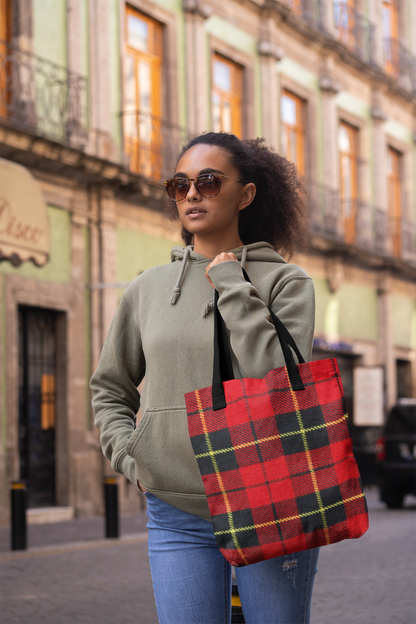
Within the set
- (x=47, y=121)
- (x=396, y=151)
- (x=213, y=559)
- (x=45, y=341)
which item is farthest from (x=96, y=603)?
(x=396, y=151)

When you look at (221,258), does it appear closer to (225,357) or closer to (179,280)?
(179,280)

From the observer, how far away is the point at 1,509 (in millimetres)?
12594

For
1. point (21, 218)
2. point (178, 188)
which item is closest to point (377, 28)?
point (21, 218)

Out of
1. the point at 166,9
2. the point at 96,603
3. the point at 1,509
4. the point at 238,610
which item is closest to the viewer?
the point at 238,610

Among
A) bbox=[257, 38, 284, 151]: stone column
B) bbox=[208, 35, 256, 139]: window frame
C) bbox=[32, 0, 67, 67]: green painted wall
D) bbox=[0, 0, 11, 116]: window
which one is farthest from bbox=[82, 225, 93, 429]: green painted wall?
bbox=[257, 38, 284, 151]: stone column

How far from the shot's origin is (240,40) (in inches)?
772

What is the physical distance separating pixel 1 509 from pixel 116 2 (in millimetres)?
8485

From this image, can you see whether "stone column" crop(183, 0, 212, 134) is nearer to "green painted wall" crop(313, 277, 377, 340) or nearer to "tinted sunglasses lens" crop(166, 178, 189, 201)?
"green painted wall" crop(313, 277, 377, 340)

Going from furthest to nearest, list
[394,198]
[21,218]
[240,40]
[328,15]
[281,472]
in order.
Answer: [394,198] → [328,15] → [240,40] → [21,218] → [281,472]

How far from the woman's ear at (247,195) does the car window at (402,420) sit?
44.5 feet

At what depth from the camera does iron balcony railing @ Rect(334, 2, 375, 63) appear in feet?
77.3

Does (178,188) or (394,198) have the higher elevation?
(394,198)

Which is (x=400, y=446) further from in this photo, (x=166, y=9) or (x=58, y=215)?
(x=166, y=9)

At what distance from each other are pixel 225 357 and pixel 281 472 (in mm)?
320
